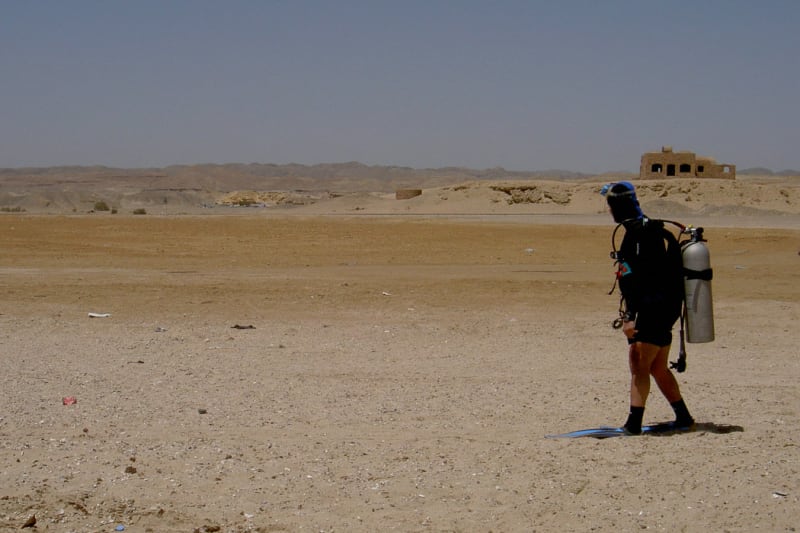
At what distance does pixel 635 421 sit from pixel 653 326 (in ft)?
2.21

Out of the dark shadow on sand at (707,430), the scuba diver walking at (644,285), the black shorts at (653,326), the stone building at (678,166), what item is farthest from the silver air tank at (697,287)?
the stone building at (678,166)

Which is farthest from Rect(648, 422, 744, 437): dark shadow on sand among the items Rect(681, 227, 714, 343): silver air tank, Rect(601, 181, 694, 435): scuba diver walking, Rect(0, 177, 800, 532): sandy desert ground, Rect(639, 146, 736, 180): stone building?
Rect(639, 146, 736, 180): stone building

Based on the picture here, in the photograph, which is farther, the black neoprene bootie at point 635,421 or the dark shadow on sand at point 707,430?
the dark shadow on sand at point 707,430

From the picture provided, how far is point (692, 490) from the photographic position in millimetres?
5379

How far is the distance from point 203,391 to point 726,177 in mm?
60784

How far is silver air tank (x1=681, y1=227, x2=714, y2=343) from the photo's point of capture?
251 inches

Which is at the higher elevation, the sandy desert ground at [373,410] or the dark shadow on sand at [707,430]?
the dark shadow on sand at [707,430]

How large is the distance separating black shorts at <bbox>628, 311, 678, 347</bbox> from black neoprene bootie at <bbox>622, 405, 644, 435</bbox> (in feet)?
1.57

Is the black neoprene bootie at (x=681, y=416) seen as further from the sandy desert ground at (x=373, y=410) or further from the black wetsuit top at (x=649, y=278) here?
the black wetsuit top at (x=649, y=278)

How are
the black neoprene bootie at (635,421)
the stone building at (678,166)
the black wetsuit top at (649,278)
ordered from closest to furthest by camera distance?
the black wetsuit top at (649,278) < the black neoprene bootie at (635,421) < the stone building at (678,166)

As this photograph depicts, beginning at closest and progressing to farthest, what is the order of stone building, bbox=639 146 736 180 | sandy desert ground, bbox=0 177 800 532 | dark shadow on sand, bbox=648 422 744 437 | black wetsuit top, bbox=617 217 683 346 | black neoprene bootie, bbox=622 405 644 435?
1. sandy desert ground, bbox=0 177 800 532
2. black wetsuit top, bbox=617 217 683 346
3. black neoprene bootie, bbox=622 405 644 435
4. dark shadow on sand, bbox=648 422 744 437
5. stone building, bbox=639 146 736 180

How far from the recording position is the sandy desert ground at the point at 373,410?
17.1ft

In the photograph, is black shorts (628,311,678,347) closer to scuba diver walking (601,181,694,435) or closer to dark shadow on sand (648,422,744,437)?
scuba diver walking (601,181,694,435)

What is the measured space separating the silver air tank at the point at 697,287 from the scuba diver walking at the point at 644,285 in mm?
92
